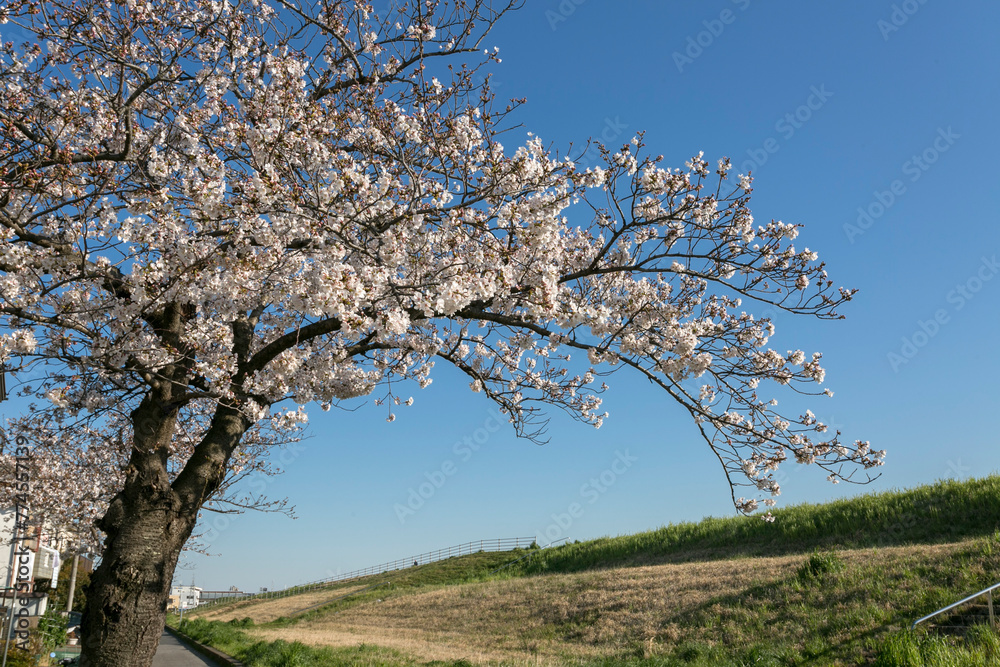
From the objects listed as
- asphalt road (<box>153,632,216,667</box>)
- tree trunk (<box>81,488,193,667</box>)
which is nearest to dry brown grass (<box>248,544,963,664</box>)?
asphalt road (<box>153,632,216,667</box>)

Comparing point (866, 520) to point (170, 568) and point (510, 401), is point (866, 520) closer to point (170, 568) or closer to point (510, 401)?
point (510, 401)

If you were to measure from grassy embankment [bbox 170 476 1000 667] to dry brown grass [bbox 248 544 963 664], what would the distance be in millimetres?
64

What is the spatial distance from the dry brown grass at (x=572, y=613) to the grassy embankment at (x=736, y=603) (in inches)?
2.5

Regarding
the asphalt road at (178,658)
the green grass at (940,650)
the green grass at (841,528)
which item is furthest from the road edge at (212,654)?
the green grass at (841,528)

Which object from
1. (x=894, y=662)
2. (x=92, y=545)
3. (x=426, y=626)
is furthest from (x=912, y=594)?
(x=92, y=545)

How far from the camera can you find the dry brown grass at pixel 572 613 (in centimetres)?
1524

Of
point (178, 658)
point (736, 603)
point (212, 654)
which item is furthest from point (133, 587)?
point (736, 603)

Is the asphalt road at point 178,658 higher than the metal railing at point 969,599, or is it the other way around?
the metal railing at point 969,599

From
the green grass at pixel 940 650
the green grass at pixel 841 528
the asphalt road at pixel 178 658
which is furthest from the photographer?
the green grass at pixel 841 528

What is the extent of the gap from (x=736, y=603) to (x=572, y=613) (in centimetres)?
590

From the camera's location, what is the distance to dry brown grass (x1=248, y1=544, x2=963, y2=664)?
15242mm

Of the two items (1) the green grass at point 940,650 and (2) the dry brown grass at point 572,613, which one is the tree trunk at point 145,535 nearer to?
(2) the dry brown grass at point 572,613

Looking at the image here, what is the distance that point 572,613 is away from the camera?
63.2ft

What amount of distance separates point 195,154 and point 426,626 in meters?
21.3
